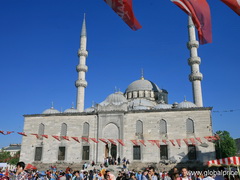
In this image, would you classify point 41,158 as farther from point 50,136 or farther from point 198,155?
point 198,155

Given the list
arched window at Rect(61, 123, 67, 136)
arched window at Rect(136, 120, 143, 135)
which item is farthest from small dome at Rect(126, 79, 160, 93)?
arched window at Rect(61, 123, 67, 136)

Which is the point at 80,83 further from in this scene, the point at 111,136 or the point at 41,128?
the point at 111,136

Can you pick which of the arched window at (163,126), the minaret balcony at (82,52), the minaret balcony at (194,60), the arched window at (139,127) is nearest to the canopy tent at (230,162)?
the arched window at (163,126)

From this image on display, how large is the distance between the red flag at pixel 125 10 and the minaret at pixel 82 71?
26.2m

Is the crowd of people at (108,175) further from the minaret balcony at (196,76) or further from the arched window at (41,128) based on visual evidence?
the minaret balcony at (196,76)

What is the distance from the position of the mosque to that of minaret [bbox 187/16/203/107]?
12 centimetres

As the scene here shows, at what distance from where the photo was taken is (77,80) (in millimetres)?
33375

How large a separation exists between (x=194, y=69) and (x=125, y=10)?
27.3 metres

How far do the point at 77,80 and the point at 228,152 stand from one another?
26.6 m

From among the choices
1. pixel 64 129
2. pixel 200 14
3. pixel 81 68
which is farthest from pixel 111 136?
pixel 200 14

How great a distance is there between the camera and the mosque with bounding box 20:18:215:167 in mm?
25391

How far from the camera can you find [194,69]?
→ 1243 inches

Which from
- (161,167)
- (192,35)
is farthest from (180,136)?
(192,35)

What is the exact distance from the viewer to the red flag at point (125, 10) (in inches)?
235
